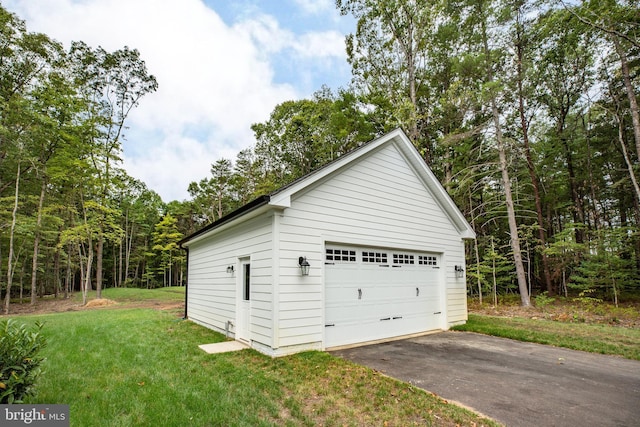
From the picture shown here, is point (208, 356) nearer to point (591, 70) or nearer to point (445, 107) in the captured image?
point (445, 107)

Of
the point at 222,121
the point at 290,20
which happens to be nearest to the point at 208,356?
the point at 290,20

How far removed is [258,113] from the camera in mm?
24938

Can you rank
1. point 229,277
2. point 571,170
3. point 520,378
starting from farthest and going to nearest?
1. point 571,170
2. point 229,277
3. point 520,378

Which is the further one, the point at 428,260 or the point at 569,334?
the point at 428,260

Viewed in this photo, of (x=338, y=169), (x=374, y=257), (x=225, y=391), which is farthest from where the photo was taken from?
(x=374, y=257)

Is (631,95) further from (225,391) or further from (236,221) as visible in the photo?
(225,391)

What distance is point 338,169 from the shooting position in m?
6.57

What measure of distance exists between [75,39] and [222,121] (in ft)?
31.6

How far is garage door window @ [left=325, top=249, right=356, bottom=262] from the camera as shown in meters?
6.43

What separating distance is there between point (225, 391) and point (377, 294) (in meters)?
4.09

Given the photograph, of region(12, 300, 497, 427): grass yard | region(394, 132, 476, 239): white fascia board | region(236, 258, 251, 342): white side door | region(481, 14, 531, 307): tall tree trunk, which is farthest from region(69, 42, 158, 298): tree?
region(481, 14, 531, 307): tall tree trunk

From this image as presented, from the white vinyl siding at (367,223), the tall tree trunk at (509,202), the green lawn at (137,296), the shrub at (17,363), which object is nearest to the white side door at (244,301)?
the white vinyl siding at (367,223)

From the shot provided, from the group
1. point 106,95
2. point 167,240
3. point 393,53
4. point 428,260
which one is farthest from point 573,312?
point 167,240

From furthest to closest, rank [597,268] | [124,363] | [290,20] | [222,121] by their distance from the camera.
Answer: [222,121]
[597,268]
[290,20]
[124,363]
